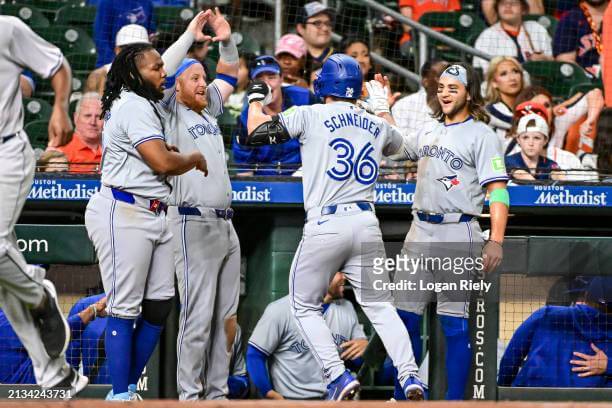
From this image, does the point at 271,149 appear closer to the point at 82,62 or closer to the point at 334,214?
the point at 334,214

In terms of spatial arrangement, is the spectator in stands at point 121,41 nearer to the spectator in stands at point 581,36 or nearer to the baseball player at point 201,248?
the baseball player at point 201,248

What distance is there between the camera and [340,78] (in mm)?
5980

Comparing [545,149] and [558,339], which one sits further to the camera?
[545,149]

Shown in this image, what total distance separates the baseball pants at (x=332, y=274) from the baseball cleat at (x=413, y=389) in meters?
0.06

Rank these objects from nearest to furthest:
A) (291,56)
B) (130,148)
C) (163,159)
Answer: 1. (163,159)
2. (130,148)
3. (291,56)

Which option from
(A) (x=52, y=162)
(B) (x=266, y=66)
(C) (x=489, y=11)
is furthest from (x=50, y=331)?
(C) (x=489, y=11)

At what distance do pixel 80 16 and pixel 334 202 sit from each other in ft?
15.5

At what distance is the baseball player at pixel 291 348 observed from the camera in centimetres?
684

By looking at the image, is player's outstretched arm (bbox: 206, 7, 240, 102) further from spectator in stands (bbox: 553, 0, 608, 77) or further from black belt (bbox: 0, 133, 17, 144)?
spectator in stands (bbox: 553, 0, 608, 77)

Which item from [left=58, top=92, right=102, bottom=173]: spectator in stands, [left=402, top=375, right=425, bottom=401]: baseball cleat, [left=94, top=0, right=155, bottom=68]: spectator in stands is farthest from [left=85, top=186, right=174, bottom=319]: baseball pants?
[left=94, top=0, right=155, bottom=68]: spectator in stands

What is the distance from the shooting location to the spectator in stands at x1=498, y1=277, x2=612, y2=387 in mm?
6535

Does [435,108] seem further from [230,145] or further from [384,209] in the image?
[230,145]

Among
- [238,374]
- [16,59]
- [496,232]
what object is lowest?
[238,374]

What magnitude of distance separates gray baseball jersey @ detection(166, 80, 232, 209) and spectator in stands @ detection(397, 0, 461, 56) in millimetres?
3866
